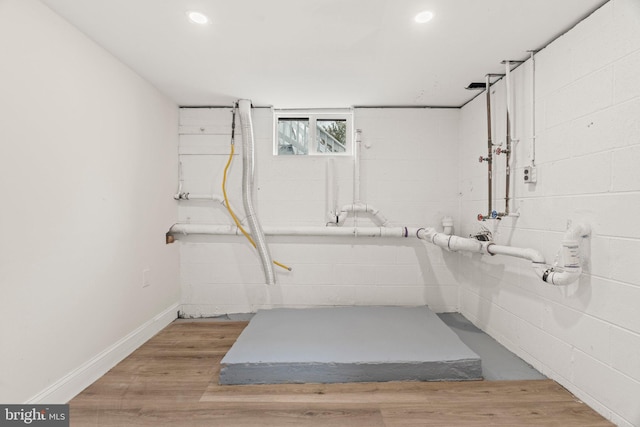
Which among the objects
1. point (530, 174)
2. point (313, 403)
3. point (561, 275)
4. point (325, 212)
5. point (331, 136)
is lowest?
point (313, 403)

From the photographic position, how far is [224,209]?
2.78 metres

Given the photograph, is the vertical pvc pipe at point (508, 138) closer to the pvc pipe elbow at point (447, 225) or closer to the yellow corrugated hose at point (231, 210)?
the pvc pipe elbow at point (447, 225)

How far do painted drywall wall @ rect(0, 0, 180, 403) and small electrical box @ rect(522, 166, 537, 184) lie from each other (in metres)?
3.01

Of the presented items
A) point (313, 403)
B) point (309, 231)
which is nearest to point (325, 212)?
point (309, 231)

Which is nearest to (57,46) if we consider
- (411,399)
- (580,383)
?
(411,399)

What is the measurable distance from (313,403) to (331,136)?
2.45m

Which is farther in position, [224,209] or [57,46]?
[224,209]

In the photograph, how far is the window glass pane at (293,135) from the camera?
9.44 feet

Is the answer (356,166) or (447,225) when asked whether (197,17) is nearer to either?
(356,166)

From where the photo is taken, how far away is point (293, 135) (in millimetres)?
2902

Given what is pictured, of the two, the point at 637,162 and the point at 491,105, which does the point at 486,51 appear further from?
the point at 637,162

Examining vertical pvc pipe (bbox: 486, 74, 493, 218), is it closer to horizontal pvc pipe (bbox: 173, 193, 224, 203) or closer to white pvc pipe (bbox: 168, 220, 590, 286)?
white pvc pipe (bbox: 168, 220, 590, 286)

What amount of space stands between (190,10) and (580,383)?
10.3 ft

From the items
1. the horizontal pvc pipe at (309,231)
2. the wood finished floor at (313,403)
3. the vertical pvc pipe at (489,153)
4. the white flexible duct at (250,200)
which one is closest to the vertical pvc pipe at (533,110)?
the vertical pvc pipe at (489,153)
